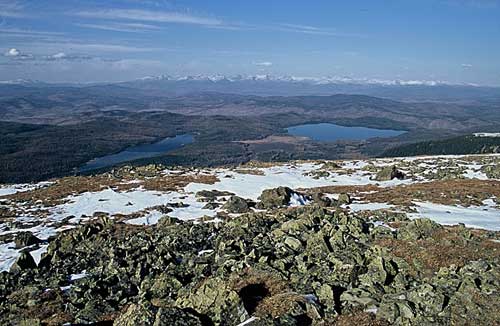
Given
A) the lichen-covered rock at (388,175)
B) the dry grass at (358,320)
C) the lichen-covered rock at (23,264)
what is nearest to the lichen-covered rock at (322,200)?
the lichen-covered rock at (388,175)

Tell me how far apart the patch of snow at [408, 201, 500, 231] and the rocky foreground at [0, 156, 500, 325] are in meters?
0.18

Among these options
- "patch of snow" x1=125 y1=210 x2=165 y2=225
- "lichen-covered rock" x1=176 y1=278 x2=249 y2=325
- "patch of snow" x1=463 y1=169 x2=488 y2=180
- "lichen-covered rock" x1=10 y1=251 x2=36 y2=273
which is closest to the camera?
"lichen-covered rock" x1=176 y1=278 x2=249 y2=325

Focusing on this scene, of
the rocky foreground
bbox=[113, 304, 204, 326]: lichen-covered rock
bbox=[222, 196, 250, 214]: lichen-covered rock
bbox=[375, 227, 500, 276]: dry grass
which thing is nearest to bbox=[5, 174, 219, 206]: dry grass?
the rocky foreground

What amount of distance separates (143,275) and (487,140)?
157845 mm

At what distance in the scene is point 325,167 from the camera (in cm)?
5434

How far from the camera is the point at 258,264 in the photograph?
55.2 ft

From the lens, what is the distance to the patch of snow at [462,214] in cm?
2569

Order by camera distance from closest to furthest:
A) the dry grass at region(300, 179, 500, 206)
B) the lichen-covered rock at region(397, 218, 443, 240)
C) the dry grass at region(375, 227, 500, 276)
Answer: the dry grass at region(375, 227, 500, 276) < the lichen-covered rock at region(397, 218, 443, 240) < the dry grass at region(300, 179, 500, 206)

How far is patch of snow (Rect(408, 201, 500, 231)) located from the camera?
84.3ft

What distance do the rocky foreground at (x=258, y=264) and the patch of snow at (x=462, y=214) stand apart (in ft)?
0.60

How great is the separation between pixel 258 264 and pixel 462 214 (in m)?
18.9

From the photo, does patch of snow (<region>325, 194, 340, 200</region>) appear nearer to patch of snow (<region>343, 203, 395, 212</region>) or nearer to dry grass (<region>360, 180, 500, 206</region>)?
dry grass (<region>360, 180, 500, 206</region>)

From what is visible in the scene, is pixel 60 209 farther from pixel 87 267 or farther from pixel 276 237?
pixel 276 237

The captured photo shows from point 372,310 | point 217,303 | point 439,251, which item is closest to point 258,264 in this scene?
point 217,303
